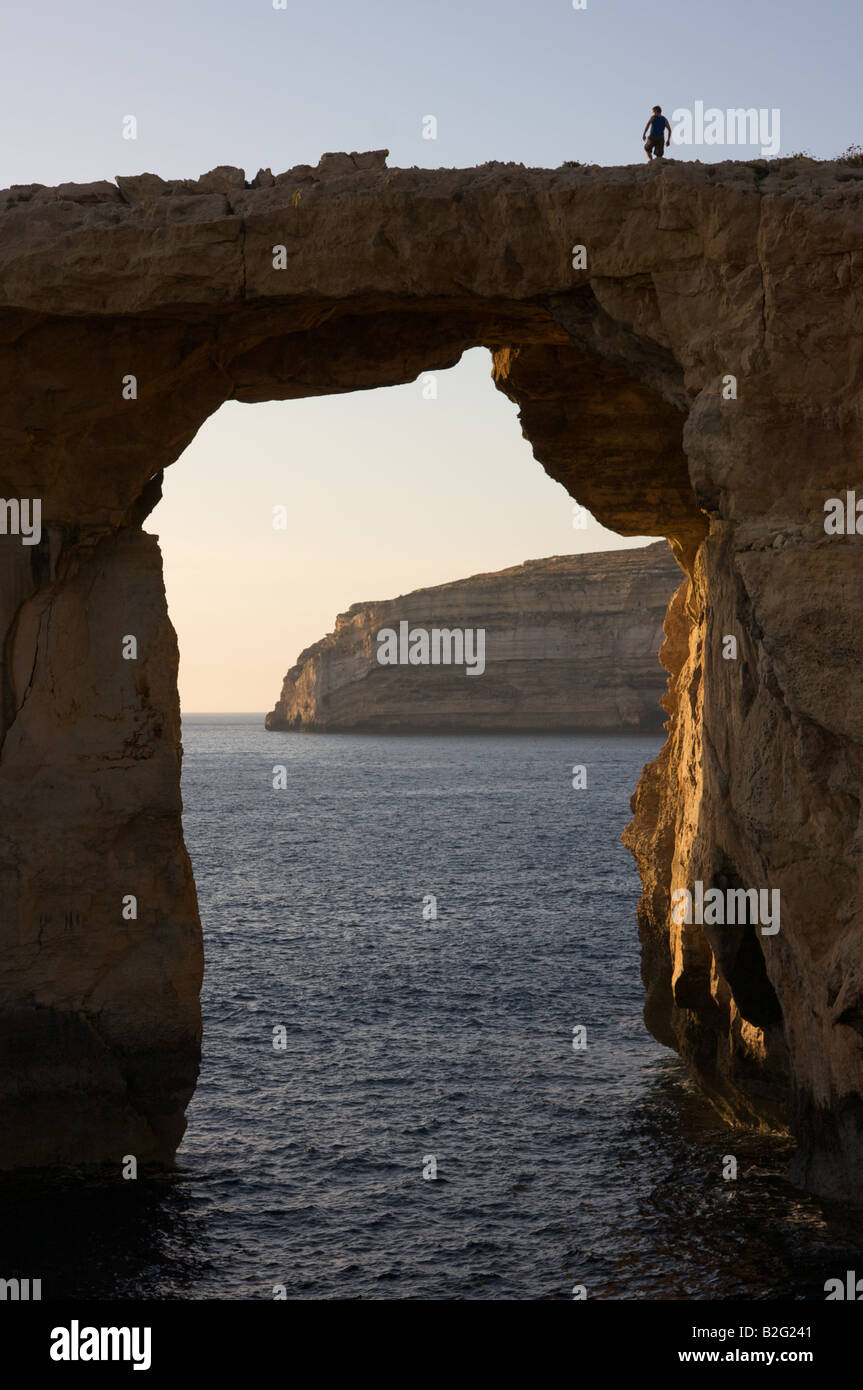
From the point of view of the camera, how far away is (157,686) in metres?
19.6

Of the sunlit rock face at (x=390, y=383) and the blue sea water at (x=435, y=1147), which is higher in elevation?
the sunlit rock face at (x=390, y=383)

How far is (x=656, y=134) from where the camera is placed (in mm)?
17984

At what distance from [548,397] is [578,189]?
569 centimetres

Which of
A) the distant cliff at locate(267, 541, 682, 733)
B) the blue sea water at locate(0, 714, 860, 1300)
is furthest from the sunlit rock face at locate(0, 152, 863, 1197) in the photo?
the distant cliff at locate(267, 541, 682, 733)

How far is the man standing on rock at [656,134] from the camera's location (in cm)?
1792

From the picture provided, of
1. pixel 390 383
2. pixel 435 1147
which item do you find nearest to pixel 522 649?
pixel 390 383

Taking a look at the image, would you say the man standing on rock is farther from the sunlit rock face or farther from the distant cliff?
the distant cliff

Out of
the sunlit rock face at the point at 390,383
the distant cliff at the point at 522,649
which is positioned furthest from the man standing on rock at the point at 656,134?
the distant cliff at the point at 522,649

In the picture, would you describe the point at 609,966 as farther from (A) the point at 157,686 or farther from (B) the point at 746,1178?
(A) the point at 157,686

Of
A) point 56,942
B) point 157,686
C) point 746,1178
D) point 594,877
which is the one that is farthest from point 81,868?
point 594,877

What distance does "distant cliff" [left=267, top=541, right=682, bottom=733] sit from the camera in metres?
115

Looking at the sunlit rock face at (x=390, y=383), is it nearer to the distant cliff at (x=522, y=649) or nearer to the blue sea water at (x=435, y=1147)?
the blue sea water at (x=435, y=1147)

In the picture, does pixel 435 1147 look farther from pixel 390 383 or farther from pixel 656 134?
pixel 656 134

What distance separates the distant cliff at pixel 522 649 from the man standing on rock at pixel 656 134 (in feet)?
308
